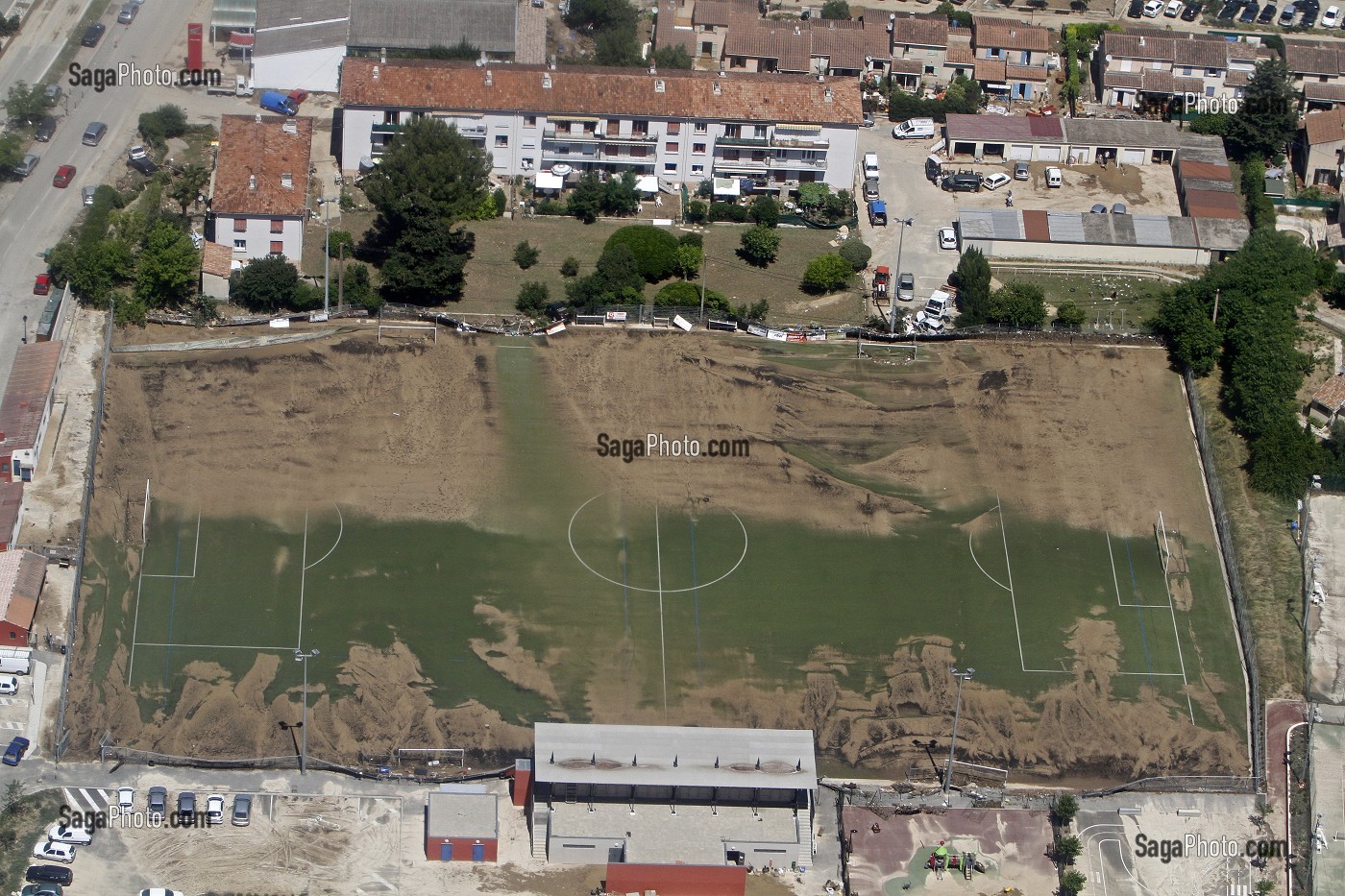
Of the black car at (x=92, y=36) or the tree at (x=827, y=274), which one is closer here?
the tree at (x=827, y=274)

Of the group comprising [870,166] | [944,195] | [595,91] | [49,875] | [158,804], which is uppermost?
[595,91]

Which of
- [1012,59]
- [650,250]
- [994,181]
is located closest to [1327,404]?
[994,181]

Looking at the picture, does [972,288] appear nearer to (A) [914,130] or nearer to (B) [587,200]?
(A) [914,130]

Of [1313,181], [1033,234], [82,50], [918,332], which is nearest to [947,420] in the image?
[918,332]

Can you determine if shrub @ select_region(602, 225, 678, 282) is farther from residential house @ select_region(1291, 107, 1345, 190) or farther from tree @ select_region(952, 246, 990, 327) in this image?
residential house @ select_region(1291, 107, 1345, 190)

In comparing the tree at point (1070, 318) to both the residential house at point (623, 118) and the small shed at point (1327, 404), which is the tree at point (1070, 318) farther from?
the residential house at point (623, 118)

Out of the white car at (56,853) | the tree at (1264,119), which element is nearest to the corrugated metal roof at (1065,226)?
the tree at (1264,119)
